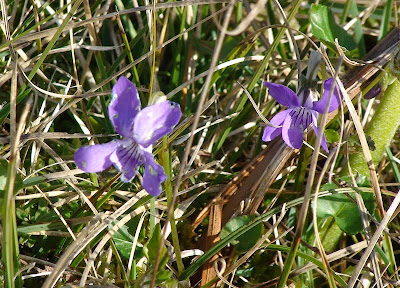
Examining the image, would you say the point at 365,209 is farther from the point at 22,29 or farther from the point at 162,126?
the point at 22,29

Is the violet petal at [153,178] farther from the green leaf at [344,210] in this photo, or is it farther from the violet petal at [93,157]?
the green leaf at [344,210]

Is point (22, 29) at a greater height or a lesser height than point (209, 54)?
greater

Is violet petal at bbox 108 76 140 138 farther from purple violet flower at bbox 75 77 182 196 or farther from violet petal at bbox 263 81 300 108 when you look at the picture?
violet petal at bbox 263 81 300 108

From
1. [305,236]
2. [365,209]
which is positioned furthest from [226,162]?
[365,209]

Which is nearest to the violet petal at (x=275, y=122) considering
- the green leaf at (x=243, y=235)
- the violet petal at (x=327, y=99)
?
the violet petal at (x=327, y=99)

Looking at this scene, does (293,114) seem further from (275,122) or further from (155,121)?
(155,121)

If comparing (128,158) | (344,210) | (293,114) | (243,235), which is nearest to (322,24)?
(293,114)
